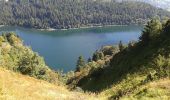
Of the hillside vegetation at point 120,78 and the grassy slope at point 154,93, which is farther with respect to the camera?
the hillside vegetation at point 120,78

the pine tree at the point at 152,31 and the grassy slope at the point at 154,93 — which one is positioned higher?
the grassy slope at the point at 154,93

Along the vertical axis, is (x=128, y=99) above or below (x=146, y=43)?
above

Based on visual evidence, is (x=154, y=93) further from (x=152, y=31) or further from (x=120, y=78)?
(x=152, y=31)

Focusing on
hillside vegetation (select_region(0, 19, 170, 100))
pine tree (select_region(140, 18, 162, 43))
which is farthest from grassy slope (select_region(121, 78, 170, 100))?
pine tree (select_region(140, 18, 162, 43))

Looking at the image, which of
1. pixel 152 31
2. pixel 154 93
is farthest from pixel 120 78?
pixel 154 93

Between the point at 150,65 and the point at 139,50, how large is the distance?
22724 millimetres

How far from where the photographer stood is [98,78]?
62.9 metres

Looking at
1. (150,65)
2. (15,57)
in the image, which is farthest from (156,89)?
(15,57)

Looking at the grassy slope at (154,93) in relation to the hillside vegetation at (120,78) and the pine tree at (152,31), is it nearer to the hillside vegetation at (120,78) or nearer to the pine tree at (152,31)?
the hillside vegetation at (120,78)

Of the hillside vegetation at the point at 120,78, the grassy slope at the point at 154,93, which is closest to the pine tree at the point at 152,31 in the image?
the hillside vegetation at the point at 120,78

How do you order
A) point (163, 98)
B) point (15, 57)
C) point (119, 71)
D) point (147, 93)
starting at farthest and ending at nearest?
point (15, 57)
point (119, 71)
point (147, 93)
point (163, 98)

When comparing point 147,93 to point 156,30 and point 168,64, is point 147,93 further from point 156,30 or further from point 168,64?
point 156,30

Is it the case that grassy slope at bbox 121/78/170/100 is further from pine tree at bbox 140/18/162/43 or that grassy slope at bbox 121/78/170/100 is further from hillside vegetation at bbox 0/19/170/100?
pine tree at bbox 140/18/162/43

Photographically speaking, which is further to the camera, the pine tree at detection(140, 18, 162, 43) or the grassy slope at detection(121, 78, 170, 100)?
the pine tree at detection(140, 18, 162, 43)
